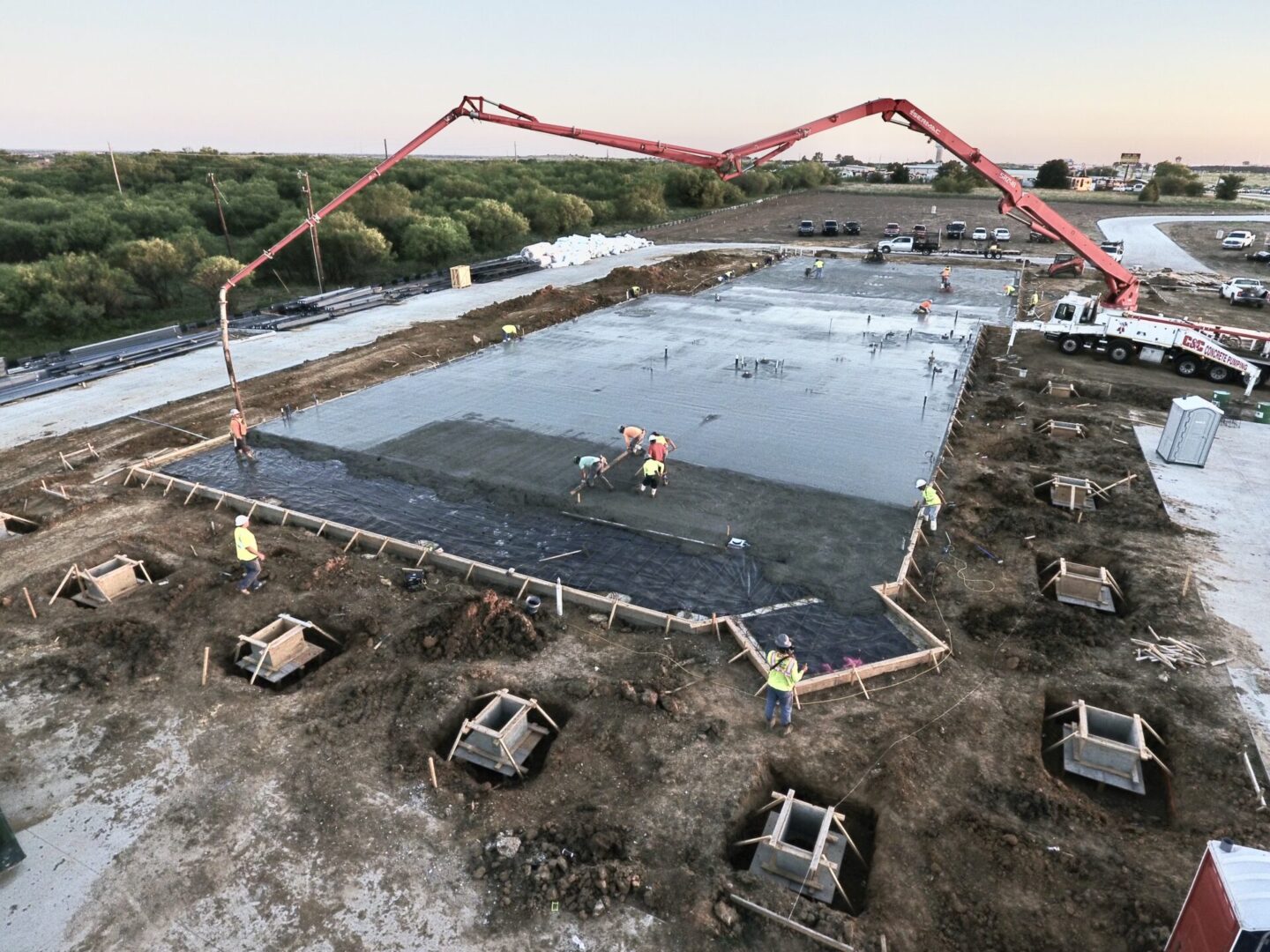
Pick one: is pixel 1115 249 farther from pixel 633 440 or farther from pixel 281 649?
pixel 281 649

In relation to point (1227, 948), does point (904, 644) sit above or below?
below

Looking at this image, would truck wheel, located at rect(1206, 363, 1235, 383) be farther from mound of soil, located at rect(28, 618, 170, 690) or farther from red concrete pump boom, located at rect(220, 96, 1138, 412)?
mound of soil, located at rect(28, 618, 170, 690)

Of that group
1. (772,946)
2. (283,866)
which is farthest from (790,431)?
(283,866)

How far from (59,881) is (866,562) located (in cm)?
1174

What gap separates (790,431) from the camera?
17.9 metres

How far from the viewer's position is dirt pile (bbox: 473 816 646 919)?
6.97m

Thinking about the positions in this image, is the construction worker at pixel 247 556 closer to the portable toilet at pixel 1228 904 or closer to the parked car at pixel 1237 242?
the portable toilet at pixel 1228 904

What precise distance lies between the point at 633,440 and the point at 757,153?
30.7 feet

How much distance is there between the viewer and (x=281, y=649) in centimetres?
1026

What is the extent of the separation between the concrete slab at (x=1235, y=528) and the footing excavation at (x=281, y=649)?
12972mm

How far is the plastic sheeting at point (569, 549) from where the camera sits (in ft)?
35.8

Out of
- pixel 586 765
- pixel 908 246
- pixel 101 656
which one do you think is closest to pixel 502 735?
pixel 586 765

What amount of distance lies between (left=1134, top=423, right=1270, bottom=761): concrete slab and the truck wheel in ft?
14.0

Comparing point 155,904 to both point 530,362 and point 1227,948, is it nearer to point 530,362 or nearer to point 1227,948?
point 1227,948
